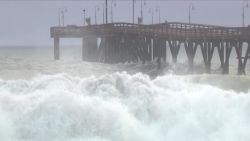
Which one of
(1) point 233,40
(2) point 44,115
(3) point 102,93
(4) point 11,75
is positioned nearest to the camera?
(2) point 44,115

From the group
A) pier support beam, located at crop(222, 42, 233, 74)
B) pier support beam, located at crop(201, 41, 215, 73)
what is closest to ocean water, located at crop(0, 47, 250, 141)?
pier support beam, located at crop(222, 42, 233, 74)

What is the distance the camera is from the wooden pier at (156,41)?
170 ft

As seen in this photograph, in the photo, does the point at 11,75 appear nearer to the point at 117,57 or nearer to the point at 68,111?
the point at 68,111

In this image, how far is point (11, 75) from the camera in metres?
41.8

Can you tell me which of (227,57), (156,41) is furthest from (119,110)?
(156,41)

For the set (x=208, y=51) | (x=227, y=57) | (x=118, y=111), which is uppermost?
(x=208, y=51)

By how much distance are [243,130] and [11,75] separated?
17568 mm

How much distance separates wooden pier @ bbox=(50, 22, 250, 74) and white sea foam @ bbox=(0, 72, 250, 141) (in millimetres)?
20855

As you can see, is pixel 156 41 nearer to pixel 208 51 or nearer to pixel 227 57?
pixel 208 51

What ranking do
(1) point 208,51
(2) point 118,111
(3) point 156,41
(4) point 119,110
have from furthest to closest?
(3) point 156,41, (1) point 208,51, (4) point 119,110, (2) point 118,111

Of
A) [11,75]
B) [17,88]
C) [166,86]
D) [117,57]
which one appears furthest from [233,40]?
[17,88]

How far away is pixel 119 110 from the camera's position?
28391 mm

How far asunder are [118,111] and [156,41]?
30006 millimetres

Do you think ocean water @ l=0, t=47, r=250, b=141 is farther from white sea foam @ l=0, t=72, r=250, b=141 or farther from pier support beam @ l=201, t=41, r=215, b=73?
pier support beam @ l=201, t=41, r=215, b=73
